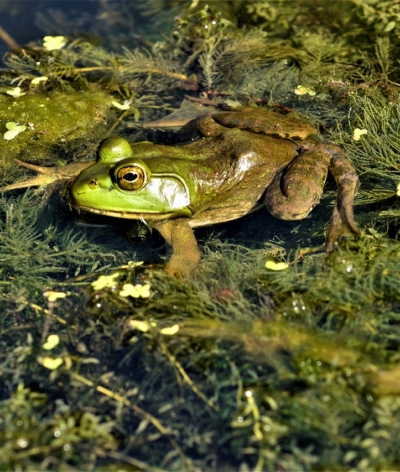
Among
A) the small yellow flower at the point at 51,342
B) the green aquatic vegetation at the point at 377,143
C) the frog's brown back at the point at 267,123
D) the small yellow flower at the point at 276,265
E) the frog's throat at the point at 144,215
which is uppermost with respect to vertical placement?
the frog's brown back at the point at 267,123

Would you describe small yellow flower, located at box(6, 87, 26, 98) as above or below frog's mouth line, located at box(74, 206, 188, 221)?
above

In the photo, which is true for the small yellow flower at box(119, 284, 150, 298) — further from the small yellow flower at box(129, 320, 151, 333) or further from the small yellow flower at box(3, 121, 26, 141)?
the small yellow flower at box(3, 121, 26, 141)

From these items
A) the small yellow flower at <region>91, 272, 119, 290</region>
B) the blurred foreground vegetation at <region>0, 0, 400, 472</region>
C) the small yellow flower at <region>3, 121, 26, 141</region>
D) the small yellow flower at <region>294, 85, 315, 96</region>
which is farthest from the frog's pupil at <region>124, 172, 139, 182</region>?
the small yellow flower at <region>294, 85, 315, 96</region>

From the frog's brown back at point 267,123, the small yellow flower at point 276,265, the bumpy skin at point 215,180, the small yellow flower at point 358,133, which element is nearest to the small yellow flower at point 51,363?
the bumpy skin at point 215,180

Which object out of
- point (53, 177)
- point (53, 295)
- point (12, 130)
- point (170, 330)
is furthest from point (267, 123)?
point (12, 130)

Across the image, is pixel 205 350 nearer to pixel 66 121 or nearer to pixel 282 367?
pixel 282 367

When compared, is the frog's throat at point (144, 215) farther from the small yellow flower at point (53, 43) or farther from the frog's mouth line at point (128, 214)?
the small yellow flower at point (53, 43)

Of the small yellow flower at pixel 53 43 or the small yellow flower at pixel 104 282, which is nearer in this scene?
the small yellow flower at pixel 104 282

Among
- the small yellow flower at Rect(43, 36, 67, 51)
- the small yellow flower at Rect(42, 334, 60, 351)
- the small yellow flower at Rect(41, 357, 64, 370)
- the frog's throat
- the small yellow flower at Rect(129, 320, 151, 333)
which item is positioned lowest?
the small yellow flower at Rect(41, 357, 64, 370)
